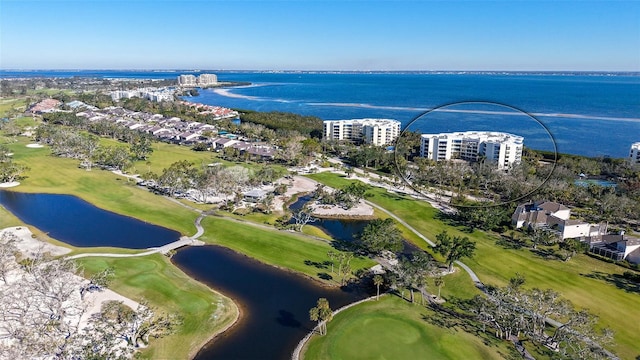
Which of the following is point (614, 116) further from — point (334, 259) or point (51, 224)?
point (51, 224)

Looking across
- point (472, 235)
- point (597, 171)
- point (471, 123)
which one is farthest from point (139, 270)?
point (597, 171)

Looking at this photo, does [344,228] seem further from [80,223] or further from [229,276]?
[80,223]

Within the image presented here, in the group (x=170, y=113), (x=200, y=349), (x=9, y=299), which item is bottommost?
(x=200, y=349)

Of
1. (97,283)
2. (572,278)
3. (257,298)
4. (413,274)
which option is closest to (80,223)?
(97,283)

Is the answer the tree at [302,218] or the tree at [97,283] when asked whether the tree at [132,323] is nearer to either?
the tree at [97,283]

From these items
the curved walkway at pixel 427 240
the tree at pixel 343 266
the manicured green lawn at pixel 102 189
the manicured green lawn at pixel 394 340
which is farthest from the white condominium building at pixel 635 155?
the manicured green lawn at pixel 102 189

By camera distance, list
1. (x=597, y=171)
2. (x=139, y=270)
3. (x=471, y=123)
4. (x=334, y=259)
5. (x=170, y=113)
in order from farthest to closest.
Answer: (x=170, y=113), (x=597, y=171), (x=334, y=259), (x=139, y=270), (x=471, y=123)
